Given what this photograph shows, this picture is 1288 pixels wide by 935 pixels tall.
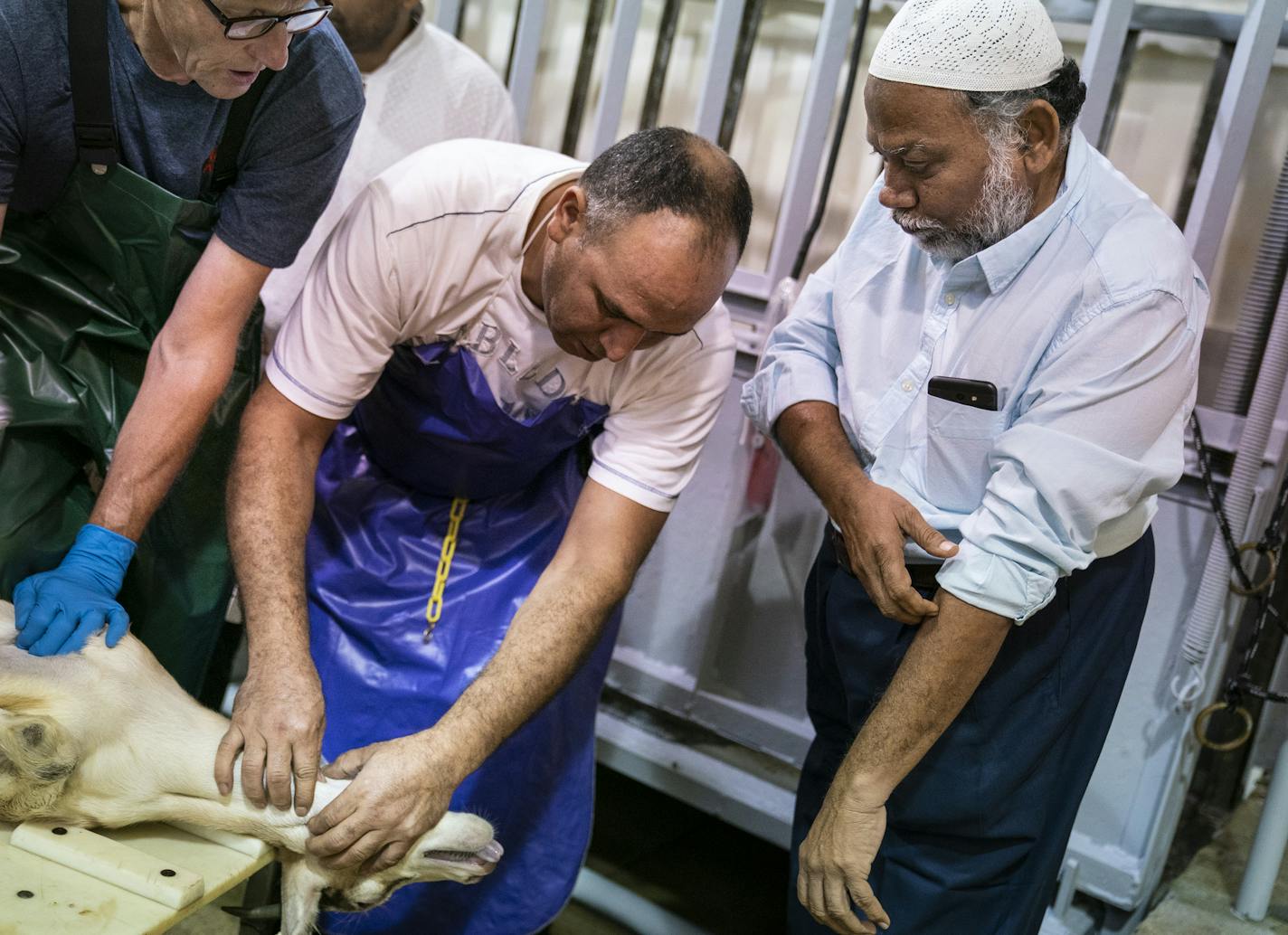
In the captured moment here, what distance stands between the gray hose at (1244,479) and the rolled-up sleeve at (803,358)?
881 mm

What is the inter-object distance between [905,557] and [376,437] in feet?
3.04

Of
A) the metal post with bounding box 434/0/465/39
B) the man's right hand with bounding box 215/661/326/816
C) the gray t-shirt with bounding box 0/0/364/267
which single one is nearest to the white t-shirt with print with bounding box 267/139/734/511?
the gray t-shirt with bounding box 0/0/364/267

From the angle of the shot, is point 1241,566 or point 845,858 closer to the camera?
point 845,858

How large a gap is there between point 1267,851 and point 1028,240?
1.44 metres

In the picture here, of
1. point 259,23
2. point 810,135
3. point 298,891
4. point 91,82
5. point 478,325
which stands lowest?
point 298,891

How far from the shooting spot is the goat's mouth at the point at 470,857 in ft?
5.03

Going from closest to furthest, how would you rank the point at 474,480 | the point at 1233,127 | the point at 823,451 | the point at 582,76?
the point at 823,451 < the point at 474,480 < the point at 1233,127 < the point at 582,76

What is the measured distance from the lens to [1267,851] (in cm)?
233

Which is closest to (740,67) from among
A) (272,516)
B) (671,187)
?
(671,187)

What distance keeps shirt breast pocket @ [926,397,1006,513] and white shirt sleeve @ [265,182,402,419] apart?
83 centimetres

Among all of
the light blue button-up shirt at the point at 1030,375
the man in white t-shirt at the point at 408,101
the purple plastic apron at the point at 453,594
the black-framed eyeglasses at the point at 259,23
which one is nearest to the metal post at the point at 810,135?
the man in white t-shirt at the point at 408,101

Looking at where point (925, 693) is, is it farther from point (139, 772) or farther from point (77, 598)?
point (77, 598)

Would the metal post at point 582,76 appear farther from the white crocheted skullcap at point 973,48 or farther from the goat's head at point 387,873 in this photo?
the goat's head at point 387,873

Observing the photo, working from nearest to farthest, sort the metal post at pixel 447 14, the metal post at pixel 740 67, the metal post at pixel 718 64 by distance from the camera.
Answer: the metal post at pixel 718 64, the metal post at pixel 740 67, the metal post at pixel 447 14
